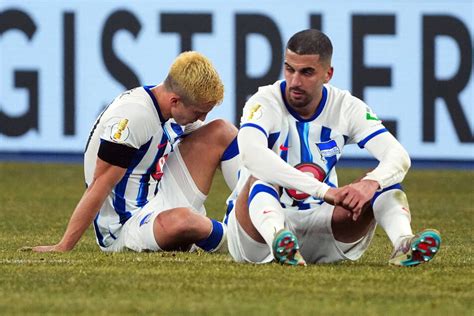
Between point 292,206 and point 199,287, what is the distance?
3.46 feet

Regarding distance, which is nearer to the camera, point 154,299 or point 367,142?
point 154,299

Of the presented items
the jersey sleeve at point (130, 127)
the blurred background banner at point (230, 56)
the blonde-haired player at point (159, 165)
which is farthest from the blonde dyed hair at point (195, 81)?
the blurred background banner at point (230, 56)

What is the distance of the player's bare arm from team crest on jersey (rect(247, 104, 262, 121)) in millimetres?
1062

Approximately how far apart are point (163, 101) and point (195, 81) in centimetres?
30

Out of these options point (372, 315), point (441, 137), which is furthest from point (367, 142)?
point (441, 137)

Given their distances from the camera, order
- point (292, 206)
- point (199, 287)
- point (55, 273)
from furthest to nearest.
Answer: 1. point (292, 206)
2. point (55, 273)
3. point (199, 287)

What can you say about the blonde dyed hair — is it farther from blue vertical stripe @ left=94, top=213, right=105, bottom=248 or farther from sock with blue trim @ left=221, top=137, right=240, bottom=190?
blue vertical stripe @ left=94, top=213, right=105, bottom=248

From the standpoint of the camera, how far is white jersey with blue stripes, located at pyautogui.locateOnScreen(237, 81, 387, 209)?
22.1ft

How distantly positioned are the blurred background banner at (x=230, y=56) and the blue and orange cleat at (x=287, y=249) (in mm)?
8961

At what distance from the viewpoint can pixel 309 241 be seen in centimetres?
680

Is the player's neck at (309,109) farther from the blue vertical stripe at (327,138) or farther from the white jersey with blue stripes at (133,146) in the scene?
the white jersey with blue stripes at (133,146)

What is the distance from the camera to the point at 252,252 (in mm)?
6777

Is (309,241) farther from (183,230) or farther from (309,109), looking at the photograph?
(183,230)

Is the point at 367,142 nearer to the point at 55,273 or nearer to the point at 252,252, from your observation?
the point at 252,252
